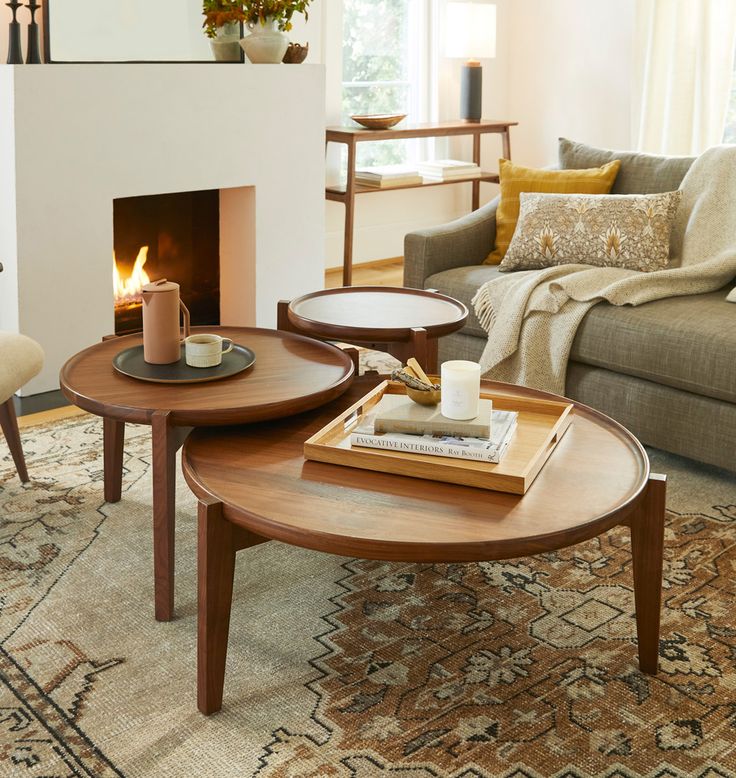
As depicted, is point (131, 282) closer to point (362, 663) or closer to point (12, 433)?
point (12, 433)

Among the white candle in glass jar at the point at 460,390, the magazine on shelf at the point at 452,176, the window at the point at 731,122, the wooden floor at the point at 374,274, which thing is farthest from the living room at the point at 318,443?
the window at the point at 731,122

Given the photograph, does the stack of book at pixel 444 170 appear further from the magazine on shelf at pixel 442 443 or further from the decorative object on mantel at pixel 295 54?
the magazine on shelf at pixel 442 443

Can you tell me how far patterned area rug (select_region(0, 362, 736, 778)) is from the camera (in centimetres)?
161

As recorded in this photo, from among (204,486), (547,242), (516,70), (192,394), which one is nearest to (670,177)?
(547,242)

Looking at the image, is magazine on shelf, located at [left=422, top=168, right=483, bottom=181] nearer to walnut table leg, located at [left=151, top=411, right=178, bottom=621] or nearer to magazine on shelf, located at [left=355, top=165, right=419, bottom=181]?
magazine on shelf, located at [left=355, top=165, right=419, bottom=181]

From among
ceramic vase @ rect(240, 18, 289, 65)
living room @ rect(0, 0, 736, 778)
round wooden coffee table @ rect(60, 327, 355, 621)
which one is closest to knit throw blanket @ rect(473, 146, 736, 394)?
living room @ rect(0, 0, 736, 778)

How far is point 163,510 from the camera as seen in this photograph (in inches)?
77.2

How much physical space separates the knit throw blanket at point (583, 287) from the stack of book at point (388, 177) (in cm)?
174

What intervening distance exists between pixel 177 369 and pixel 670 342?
136 centimetres

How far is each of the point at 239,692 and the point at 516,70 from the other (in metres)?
4.90

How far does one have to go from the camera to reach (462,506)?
5.46 ft

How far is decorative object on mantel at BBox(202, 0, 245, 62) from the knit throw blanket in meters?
1.45

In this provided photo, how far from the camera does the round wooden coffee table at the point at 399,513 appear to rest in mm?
1550

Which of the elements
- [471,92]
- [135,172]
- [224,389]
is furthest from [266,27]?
[224,389]
